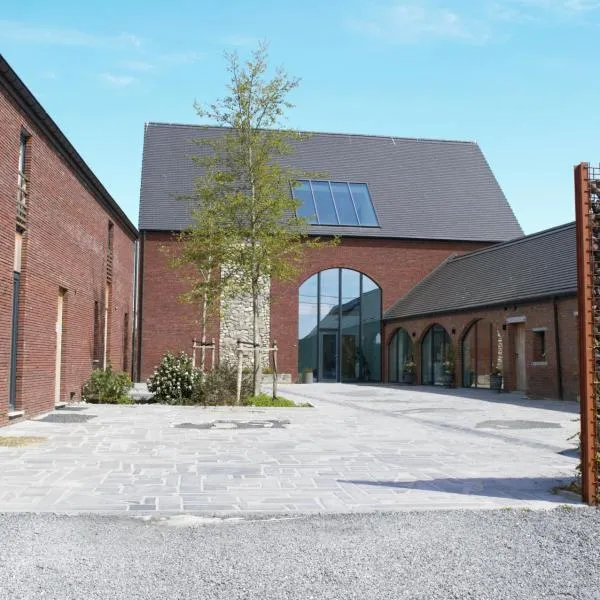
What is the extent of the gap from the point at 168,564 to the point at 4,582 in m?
0.83

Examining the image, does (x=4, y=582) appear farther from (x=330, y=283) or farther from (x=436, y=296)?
(x=330, y=283)

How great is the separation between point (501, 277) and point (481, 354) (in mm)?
2476

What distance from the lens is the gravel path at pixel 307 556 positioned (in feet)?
11.9

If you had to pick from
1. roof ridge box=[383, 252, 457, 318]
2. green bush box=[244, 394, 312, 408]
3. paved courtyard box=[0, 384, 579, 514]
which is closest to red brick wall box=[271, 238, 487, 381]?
roof ridge box=[383, 252, 457, 318]

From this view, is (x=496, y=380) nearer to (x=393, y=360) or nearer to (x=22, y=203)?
(x=393, y=360)

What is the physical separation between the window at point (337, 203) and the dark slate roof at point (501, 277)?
3.66m

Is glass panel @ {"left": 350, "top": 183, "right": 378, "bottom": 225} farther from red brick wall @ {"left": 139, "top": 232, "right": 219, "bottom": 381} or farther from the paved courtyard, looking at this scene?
the paved courtyard

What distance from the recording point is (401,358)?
29031 millimetres

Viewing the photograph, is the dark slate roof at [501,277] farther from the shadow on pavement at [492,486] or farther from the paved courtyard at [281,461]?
the shadow on pavement at [492,486]

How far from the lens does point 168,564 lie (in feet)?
13.2

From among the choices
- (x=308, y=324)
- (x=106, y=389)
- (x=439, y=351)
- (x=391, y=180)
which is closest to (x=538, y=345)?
(x=439, y=351)

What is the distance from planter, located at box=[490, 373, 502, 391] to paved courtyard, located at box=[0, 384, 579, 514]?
7647 millimetres

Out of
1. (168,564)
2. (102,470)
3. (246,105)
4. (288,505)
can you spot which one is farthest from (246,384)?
(168,564)

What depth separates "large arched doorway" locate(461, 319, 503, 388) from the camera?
22.3 metres
